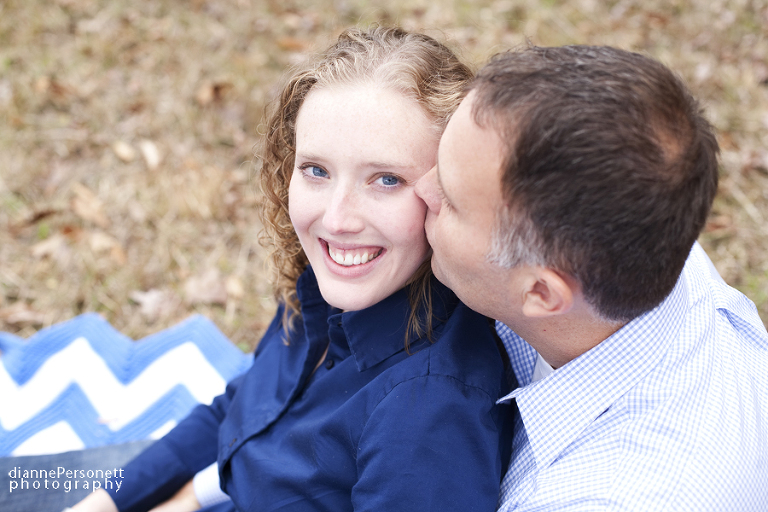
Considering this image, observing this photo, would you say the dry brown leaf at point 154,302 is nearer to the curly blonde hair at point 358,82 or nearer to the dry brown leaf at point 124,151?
the dry brown leaf at point 124,151

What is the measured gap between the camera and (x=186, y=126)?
5.10 m

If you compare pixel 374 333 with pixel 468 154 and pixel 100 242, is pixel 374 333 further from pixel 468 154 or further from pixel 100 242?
pixel 100 242

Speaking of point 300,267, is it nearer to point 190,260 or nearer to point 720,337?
point 720,337

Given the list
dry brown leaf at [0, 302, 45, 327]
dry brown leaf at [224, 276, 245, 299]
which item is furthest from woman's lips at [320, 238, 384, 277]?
dry brown leaf at [0, 302, 45, 327]

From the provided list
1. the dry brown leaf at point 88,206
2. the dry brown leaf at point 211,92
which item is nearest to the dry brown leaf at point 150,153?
the dry brown leaf at point 88,206

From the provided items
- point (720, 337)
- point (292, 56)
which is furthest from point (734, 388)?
point (292, 56)

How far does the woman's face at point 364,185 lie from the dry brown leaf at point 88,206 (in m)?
3.04

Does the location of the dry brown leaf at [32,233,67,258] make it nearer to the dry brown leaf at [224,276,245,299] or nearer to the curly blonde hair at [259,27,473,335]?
the dry brown leaf at [224,276,245,299]

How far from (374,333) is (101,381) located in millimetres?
2266

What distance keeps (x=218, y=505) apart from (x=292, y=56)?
14.0 ft

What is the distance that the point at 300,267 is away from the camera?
2641 mm

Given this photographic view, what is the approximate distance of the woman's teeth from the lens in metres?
1.99

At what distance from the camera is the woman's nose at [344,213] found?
190 cm

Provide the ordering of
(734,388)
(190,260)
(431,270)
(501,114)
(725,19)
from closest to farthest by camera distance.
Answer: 1. (501,114)
2. (734,388)
3. (431,270)
4. (190,260)
5. (725,19)
